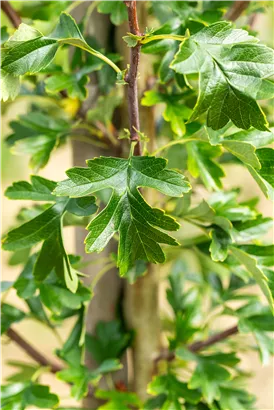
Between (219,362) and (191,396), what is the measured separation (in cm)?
5

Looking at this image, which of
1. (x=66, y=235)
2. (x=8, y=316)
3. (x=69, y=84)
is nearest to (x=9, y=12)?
(x=69, y=84)

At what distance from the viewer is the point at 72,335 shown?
558 mm

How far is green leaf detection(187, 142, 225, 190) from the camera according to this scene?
19.5 inches

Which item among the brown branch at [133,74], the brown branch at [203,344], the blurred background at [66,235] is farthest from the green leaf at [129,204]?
the blurred background at [66,235]

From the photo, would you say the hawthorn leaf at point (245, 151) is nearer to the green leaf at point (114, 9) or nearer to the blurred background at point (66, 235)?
the green leaf at point (114, 9)

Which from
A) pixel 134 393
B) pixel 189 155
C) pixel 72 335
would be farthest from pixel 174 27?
pixel 134 393

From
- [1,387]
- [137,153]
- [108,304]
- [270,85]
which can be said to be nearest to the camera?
[270,85]

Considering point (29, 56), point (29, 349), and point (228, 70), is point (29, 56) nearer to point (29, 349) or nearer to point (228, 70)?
point (228, 70)

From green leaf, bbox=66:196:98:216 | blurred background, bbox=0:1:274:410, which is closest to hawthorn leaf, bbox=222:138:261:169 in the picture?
green leaf, bbox=66:196:98:216

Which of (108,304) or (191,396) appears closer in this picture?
(191,396)

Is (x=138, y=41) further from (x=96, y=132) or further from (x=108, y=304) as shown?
(x=108, y=304)

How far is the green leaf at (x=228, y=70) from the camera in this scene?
348 millimetres

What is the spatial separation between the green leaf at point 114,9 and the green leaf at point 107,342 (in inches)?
13.8

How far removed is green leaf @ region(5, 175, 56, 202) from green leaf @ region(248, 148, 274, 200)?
171 millimetres
